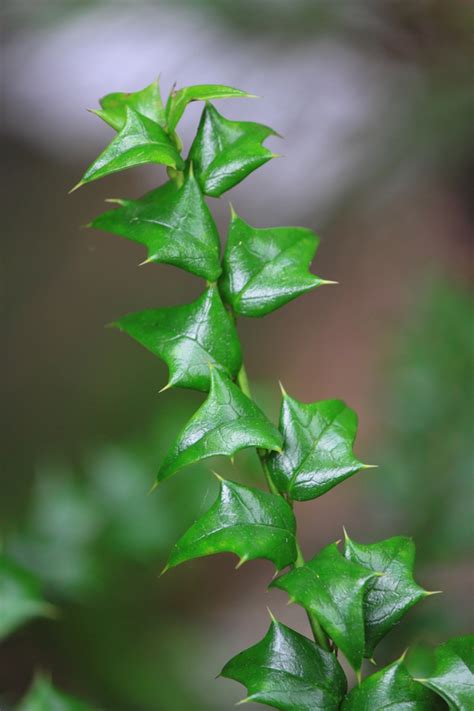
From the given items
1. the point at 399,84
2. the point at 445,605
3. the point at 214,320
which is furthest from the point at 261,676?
the point at 399,84

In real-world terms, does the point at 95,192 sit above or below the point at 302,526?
above

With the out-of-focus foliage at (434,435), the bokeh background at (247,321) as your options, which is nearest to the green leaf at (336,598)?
the bokeh background at (247,321)

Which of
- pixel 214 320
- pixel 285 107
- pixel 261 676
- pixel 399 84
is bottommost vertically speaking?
pixel 261 676

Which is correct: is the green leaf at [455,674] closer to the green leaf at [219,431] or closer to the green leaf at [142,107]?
the green leaf at [219,431]

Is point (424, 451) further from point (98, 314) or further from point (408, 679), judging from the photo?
point (98, 314)

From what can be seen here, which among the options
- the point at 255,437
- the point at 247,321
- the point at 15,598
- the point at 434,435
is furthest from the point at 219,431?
the point at 247,321

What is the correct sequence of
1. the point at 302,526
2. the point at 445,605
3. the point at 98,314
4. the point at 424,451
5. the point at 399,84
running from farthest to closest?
the point at 399,84 < the point at 98,314 < the point at 302,526 < the point at 424,451 < the point at 445,605

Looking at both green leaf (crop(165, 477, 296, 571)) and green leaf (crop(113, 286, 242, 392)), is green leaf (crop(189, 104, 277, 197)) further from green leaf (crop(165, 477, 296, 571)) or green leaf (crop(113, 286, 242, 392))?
green leaf (crop(165, 477, 296, 571))
